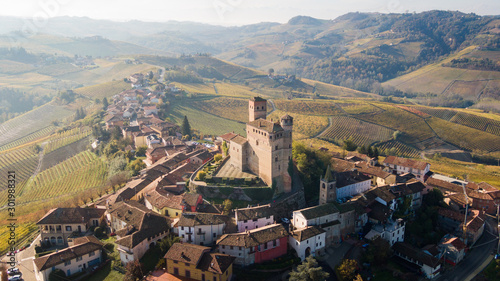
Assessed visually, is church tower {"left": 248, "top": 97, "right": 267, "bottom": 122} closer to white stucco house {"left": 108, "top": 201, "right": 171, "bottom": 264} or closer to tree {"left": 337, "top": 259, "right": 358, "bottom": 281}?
white stucco house {"left": 108, "top": 201, "right": 171, "bottom": 264}

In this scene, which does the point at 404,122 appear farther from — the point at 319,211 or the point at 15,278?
the point at 15,278

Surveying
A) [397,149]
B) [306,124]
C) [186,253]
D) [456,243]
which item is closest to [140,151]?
[186,253]

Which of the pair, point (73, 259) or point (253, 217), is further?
point (253, 217)

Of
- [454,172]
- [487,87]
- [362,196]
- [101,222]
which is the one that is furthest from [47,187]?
[487,87]

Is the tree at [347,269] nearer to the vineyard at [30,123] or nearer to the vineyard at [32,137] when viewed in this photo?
the vineyard at [32,137]

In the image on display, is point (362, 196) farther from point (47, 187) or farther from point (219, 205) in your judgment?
point (47, 187)

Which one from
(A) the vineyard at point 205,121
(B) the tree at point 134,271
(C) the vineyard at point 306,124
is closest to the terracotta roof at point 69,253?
(B) the tree at point 134,271

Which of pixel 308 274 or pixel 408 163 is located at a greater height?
pixel 408 163
